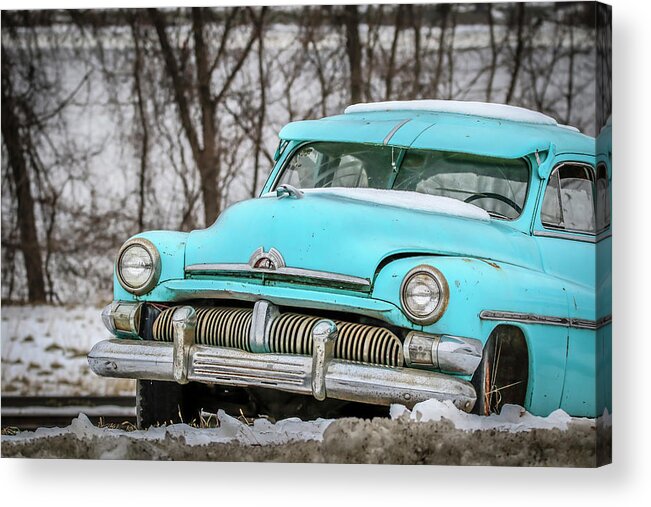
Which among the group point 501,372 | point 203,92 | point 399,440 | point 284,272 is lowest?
point 399,440

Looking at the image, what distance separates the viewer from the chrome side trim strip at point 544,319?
19.4 ft

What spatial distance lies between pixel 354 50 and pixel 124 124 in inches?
48.2

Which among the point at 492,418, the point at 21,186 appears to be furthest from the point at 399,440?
the point at 21,186

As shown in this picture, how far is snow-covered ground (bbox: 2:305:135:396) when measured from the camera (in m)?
7.02

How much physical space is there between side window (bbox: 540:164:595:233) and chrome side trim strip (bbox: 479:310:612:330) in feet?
1.36

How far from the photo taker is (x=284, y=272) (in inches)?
239

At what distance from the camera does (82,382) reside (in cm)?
704

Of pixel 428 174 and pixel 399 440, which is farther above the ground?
pixel 428 174

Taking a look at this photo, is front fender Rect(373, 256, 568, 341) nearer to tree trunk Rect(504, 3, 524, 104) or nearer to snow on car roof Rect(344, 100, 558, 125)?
snow on car roof Rect(344, 100, 558, 125)

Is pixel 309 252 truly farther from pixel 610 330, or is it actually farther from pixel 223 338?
pixel 610 330

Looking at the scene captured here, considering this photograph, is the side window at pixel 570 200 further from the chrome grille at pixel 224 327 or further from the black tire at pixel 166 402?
the black tire at pixel 166 402

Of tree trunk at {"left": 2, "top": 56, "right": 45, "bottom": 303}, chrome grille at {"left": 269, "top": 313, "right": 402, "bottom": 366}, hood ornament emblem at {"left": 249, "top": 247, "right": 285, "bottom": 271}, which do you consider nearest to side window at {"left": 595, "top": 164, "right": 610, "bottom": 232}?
chrome grille at {"left": 269, "top": 313, "right": 402, "bottom": 366}

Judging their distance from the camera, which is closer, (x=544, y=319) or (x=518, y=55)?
(x=544, y=319)

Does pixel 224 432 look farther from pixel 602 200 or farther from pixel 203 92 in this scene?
pixel 602 200
